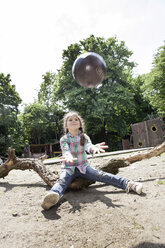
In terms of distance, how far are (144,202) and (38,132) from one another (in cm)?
2696

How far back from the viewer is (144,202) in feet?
7.79

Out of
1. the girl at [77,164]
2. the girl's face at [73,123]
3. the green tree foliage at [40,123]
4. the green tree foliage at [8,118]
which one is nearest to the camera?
the girl at [77,164]

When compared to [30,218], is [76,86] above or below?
above

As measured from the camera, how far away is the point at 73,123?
10.6ft

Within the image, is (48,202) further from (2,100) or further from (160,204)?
(2,100)

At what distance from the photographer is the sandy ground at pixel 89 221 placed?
5.37 feet

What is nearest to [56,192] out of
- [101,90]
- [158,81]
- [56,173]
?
[56,173]

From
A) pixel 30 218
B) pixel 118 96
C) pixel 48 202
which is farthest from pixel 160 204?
pixel 118 96

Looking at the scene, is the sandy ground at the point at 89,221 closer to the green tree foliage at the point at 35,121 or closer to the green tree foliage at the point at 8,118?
the green tree foliage at the point at 8,118

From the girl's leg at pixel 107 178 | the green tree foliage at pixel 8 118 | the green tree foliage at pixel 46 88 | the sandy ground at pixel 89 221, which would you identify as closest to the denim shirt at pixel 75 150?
the girl's leg at pixel 107 178

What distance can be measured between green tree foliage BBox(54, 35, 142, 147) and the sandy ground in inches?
557

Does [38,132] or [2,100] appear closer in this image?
[2,100]

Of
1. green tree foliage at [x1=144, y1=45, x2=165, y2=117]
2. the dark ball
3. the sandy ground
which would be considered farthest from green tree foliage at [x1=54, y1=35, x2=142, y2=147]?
the sandy ground

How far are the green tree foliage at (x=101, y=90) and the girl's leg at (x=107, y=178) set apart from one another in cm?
1374
